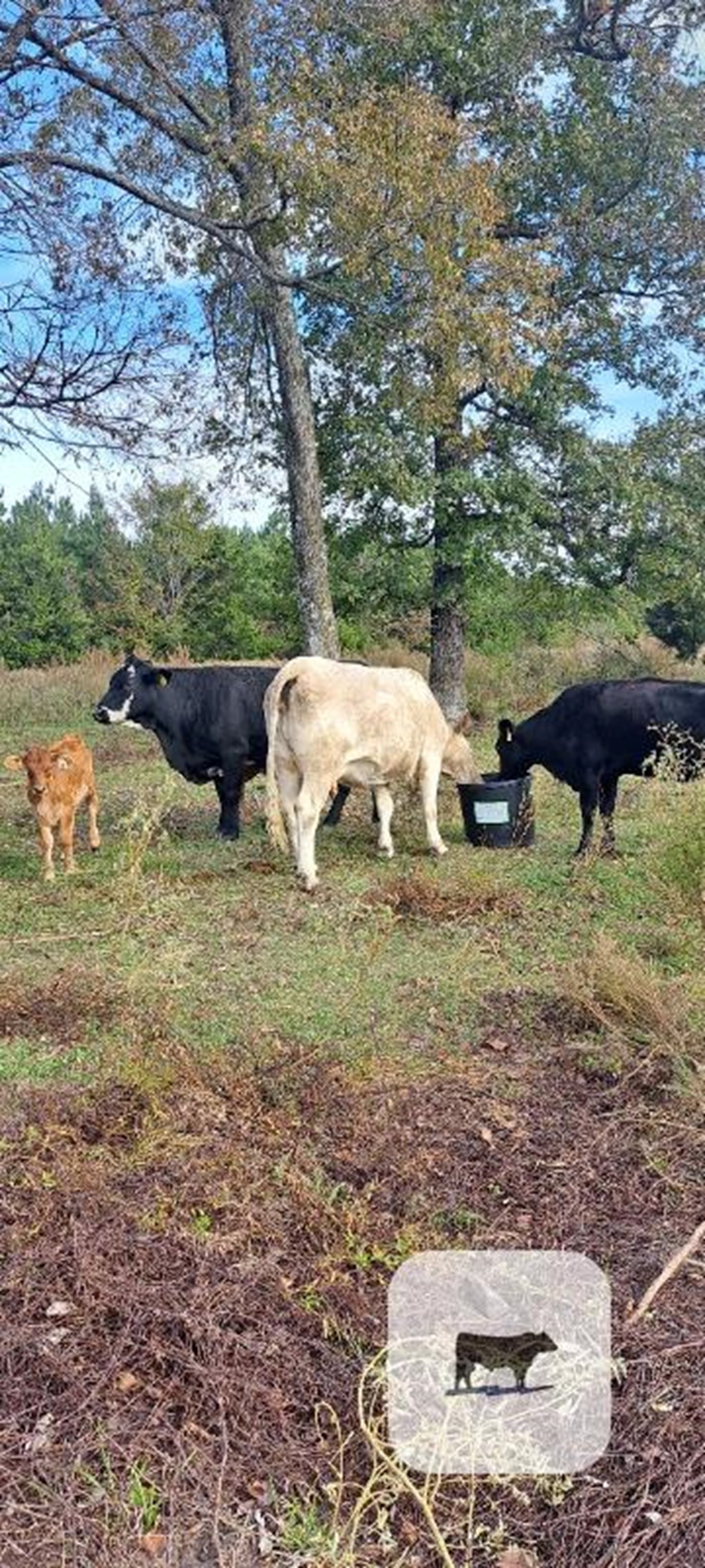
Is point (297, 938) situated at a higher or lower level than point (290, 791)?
lower

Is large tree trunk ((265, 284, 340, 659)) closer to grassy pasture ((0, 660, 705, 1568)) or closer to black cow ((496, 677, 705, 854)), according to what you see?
black cow ((496, 677, 705, 854))

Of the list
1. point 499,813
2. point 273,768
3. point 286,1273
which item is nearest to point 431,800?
point 499,813

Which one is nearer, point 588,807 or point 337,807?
point 588,807

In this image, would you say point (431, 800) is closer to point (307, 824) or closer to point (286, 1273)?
point (307, 824)

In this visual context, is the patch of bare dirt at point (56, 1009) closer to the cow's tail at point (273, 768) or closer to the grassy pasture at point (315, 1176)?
the grassy pasture at point (315, 1176)

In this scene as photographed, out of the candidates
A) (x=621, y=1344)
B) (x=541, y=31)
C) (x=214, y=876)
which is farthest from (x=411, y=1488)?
(x=541, y=31)

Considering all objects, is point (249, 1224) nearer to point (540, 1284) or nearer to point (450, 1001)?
point (540, 1284)

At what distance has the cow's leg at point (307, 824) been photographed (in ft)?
24.3

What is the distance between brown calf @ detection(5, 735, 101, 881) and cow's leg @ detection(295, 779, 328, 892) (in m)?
1.64

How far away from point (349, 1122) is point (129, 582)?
111 ft

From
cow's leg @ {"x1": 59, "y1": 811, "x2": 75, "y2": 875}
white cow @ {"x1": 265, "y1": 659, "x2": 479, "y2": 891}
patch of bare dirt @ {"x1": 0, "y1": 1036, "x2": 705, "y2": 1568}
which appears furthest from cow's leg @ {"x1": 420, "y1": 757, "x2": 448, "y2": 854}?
patch of bare dirt @ {"x1": 0, "y1": 1036, "x2": 705, "y2": 1568}

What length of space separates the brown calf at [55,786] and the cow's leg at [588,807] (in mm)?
3636

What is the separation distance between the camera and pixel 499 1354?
2.58 meters

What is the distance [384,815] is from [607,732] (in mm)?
1764
